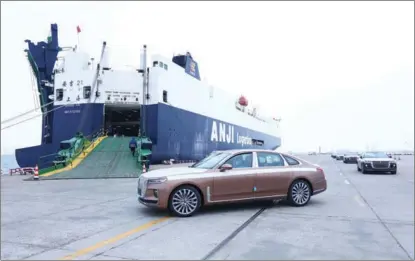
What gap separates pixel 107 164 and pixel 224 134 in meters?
19.4

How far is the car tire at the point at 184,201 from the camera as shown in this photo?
7348 mm

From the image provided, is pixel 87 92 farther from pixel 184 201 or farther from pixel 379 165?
pixel 379 165

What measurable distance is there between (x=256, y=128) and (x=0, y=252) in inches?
1902

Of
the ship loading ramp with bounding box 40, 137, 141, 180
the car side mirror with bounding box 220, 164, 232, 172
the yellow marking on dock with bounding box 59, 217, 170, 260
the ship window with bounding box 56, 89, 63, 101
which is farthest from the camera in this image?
the ship window with bounding box 56, 89, 63, 101

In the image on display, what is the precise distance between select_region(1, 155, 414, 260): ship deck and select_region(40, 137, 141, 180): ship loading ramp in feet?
A: 24.1

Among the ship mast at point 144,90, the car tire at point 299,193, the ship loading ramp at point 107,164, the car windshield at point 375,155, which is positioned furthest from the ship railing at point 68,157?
the car windshield at point 375,155

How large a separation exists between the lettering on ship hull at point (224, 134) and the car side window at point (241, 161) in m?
24.1

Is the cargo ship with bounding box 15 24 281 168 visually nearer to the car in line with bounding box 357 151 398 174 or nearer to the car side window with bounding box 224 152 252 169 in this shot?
the car in line with bounding box 357 151 398 174

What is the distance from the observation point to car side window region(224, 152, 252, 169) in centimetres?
816

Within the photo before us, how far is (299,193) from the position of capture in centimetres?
875

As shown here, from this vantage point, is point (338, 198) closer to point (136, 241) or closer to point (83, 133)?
point (136, 241)

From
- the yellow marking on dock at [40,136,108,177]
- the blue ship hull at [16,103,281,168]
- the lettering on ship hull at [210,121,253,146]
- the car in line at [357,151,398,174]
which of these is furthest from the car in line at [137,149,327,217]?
the lettering on ship hull at [210,121,253,146]

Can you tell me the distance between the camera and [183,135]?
1035 inches

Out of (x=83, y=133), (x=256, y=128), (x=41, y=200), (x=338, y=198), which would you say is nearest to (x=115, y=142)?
(x=83, y=133)
